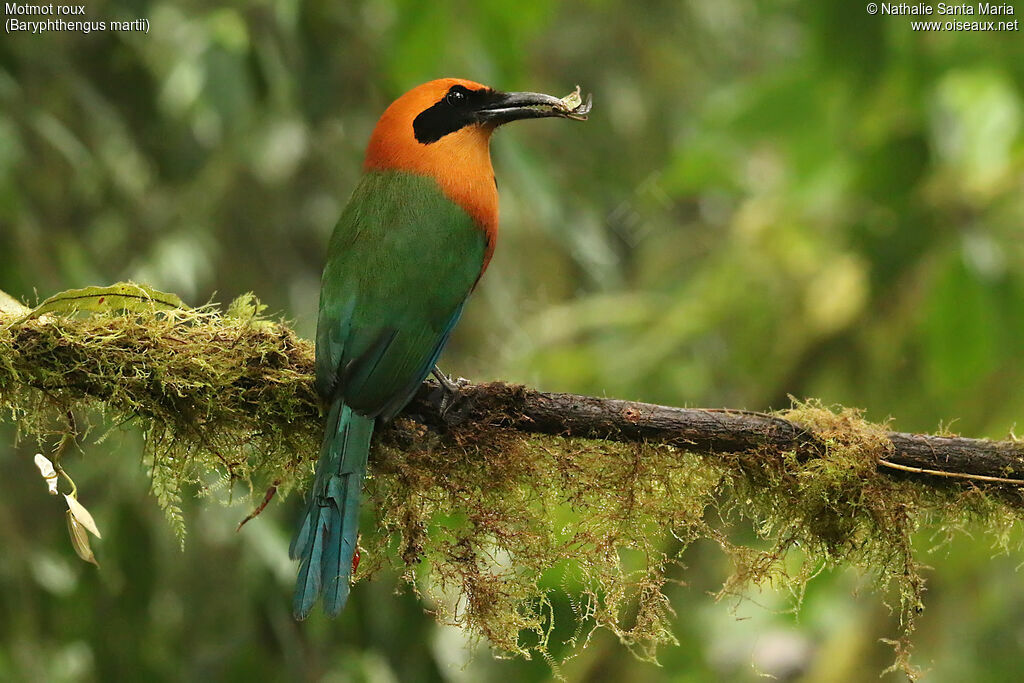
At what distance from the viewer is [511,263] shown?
689 centimetres

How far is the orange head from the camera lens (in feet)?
10.7

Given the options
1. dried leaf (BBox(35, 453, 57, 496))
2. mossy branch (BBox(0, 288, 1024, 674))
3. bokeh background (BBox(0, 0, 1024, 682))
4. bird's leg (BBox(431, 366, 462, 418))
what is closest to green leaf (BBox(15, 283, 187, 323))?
mossy branch (BBox(0, 288, 1024, 674))

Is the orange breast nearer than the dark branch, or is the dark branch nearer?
the dark branch

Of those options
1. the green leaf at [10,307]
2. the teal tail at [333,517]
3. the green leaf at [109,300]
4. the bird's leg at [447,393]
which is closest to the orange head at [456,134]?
the bird's leg at [447,393]

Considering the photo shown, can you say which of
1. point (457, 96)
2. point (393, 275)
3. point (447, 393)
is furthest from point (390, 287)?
point (457, 96)

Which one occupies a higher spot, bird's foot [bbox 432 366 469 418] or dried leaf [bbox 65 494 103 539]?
bird's foot [bbox 432 366 469 418]

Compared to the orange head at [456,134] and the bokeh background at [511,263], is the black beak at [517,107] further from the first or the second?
the bokeh background at [511,263]

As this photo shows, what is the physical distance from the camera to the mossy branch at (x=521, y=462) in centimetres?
257

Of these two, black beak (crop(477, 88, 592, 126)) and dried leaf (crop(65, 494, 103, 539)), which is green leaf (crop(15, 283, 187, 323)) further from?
black beak (crop(477, 88, 592, 126))

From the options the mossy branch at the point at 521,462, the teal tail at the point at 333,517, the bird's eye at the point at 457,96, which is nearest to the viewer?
the teal tail at the point at 333,517

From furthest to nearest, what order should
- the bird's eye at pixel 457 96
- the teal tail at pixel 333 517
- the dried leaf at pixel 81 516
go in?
1. the bird's eye at pixel 457 96
2. the teal tail at pixel 333 517
3. the dried leaf at pixel 81 516

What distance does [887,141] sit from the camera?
164 inches

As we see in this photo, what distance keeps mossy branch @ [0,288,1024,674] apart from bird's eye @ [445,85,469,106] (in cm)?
100

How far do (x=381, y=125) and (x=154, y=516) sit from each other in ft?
6.54
